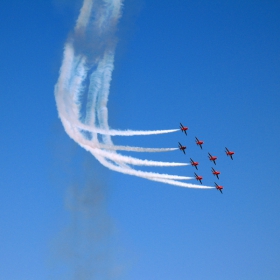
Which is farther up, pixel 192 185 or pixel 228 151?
pixel 228 151

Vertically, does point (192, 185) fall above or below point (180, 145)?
below

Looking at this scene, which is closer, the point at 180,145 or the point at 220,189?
the point at 180,145

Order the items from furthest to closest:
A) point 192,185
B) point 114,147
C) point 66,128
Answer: point 192,185 → point 114,147 → point 66,128

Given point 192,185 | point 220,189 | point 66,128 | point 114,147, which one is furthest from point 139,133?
point 220,189

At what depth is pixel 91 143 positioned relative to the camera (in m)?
65.6

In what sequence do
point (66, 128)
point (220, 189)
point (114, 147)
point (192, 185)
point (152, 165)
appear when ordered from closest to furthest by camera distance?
1. point (66, 128)
2. point (114, 147)
3. point (152, 165)
4. point (192, 185)
5. point (220, 189)

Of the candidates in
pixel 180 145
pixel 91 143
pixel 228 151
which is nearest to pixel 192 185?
pixel 180 145

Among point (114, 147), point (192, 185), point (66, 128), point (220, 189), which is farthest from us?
point (220, 189)

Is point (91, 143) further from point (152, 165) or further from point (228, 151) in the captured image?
point (228, 151)

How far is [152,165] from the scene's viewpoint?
237 ft

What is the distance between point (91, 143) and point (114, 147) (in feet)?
10.1

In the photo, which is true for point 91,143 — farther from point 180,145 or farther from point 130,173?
point 180,145

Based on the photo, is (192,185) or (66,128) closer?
(66,128)

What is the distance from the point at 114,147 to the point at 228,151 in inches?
1105
